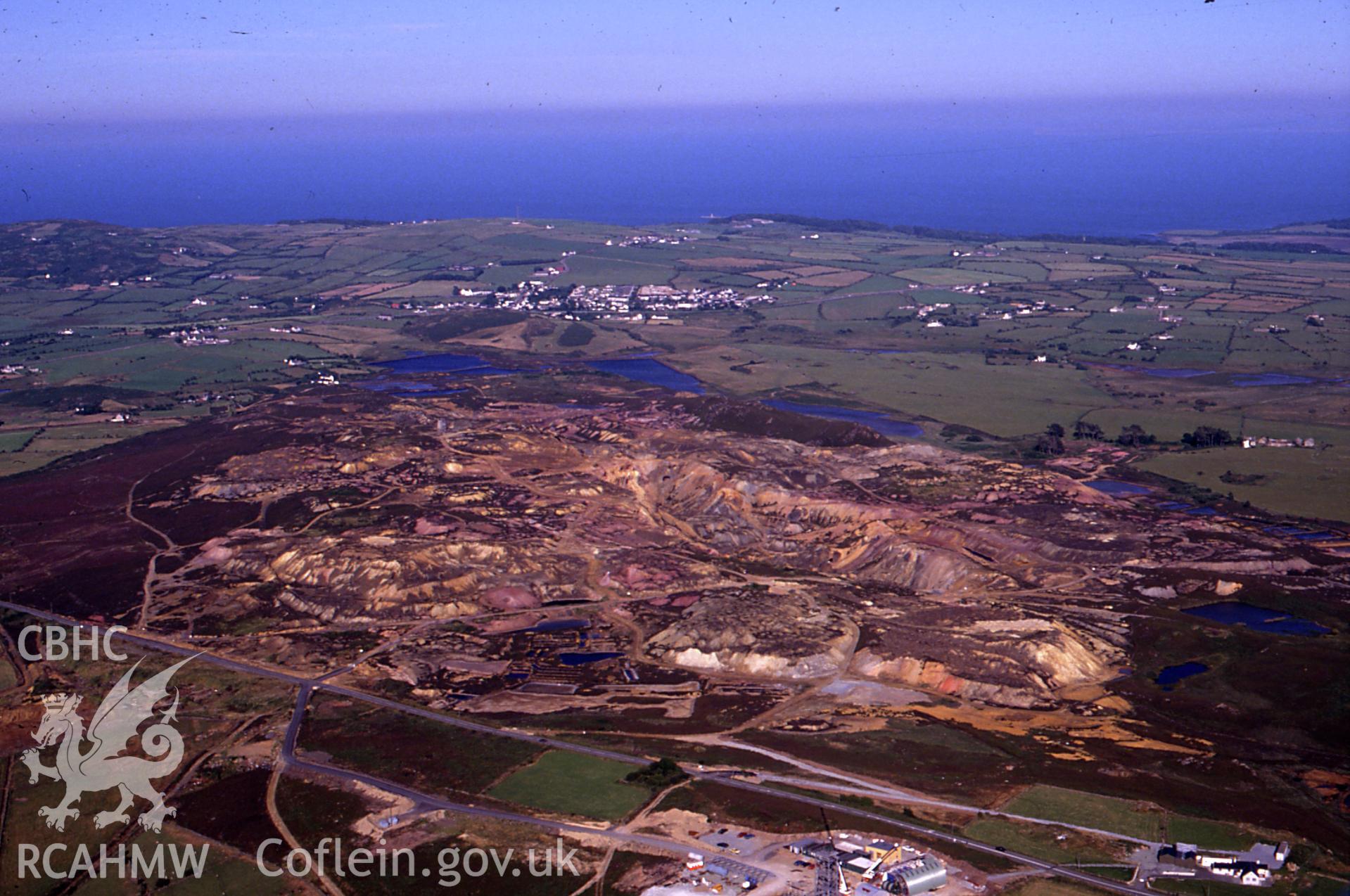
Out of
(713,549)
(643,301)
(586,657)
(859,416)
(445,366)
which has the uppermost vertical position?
(643,301)

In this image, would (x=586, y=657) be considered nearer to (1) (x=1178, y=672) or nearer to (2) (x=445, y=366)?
(1) (x=1178, y=672)

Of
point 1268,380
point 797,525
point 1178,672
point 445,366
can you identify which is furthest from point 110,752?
point 1268,380

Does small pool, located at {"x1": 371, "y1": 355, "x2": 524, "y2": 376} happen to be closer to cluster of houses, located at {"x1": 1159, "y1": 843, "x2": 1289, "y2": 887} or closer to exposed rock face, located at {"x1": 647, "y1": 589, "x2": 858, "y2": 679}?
exposed rock face, located at {"x1": 647, "y1": 589, "x2": 858, "y2": 679}

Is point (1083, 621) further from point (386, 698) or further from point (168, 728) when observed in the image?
point (168, 728)

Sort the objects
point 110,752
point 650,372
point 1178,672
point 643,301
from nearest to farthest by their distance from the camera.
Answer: point 110,752
point 1178,672
point 650,372
point 643,301

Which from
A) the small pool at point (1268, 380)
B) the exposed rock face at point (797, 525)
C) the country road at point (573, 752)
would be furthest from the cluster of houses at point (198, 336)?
the small pool at point (1268, 380)

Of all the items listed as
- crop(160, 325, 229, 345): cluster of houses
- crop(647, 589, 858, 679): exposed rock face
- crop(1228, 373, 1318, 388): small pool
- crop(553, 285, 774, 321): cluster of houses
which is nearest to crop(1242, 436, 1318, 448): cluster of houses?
crop(1228, 373, 1318, 388): small pool
